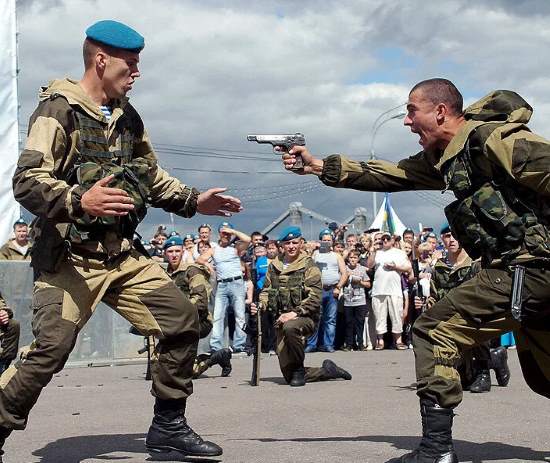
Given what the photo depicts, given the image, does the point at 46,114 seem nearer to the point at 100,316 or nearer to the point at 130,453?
the point at 130,453

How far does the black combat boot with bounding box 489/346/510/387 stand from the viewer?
1077 cm

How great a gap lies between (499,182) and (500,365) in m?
5.89

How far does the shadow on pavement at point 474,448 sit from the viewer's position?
598cm

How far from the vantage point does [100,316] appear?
15.4 meters

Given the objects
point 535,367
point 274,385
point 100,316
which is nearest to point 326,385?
point 274,385

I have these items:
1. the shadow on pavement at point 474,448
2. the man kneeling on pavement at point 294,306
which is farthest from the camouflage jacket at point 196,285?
the shadow on pavement at point 474,448

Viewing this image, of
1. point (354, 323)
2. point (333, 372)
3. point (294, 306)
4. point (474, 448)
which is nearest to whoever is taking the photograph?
point (474, 448)

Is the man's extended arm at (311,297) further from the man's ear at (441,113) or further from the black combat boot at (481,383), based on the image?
the man's ear at (441,113)

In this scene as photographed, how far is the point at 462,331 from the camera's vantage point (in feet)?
18.0

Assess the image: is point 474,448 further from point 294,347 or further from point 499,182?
point 294,347

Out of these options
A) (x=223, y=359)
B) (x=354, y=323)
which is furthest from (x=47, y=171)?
(x=354, y=323)

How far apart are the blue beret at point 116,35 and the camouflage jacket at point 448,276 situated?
4472 millimetres

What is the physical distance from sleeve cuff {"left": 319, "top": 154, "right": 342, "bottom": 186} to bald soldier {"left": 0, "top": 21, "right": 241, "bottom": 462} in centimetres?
109

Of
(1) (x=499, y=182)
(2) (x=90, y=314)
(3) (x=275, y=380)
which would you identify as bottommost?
(3) (x=275, y=380)
